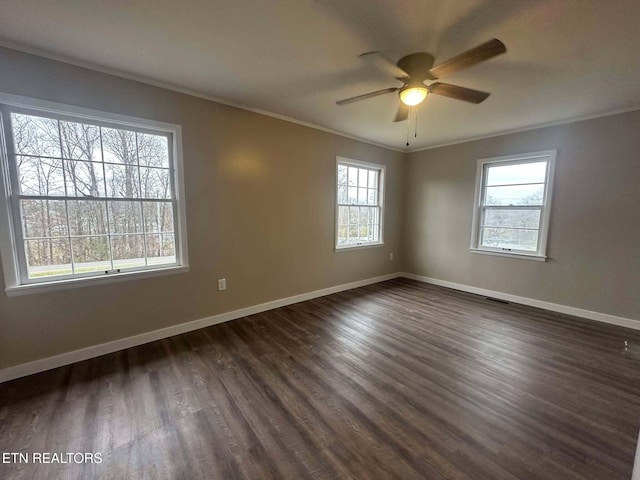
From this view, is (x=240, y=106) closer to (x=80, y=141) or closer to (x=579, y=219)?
(x=80, y=141)

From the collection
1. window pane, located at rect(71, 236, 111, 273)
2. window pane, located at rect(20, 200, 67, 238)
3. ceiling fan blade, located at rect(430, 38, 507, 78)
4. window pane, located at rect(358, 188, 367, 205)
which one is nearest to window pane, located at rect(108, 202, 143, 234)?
window pane, located at rect(71, 236, 111, 273)

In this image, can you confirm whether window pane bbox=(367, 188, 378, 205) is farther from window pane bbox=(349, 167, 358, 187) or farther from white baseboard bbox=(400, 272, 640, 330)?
white baseboard bbox=(400, 272, 640, 330)

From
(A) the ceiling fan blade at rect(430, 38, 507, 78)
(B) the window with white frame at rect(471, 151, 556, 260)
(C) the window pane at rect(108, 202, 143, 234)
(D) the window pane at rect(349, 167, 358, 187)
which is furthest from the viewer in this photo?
(D) the window pane at rect(349, 167, 358, 187)

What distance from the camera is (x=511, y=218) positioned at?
3953 mm

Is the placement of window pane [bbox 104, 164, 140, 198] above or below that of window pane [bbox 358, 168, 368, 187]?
below

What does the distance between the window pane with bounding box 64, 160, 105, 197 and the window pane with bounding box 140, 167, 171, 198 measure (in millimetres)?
317

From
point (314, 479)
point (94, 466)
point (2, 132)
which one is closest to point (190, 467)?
point (94, 466)

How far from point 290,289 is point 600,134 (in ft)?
14.1

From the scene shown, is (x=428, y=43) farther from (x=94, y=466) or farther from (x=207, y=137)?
(x=94, y=466)

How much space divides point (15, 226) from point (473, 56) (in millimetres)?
3524

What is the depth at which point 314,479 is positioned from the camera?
131cm

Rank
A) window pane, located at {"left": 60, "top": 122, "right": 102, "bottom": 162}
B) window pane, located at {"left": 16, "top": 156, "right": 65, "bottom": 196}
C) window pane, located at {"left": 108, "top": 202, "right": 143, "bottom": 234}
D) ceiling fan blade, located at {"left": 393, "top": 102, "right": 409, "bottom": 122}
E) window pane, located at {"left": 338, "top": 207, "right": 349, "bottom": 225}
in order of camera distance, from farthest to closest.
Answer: window pane, located at {"left": 338, "top": 207, "right": 349, "bottom": 225}
ceiling fan blade, located at {"left": 393, "top": 102, "right": 409, "bottom": 122}
window pane, located at {"left": 108, "top": 202, "right": 143, "bottom": 234}
window pane, located at {"left": 60, "top": 122, "right": 102, "bottom": 162}
window pane, located at {"left": 16, "top": 156, "right": 65, "bottom": 196}

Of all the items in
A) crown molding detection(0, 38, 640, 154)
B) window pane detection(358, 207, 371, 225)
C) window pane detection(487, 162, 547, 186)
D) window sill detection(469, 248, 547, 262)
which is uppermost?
crown molding detection(0, 38, 640, 154)

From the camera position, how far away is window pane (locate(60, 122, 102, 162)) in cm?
221
